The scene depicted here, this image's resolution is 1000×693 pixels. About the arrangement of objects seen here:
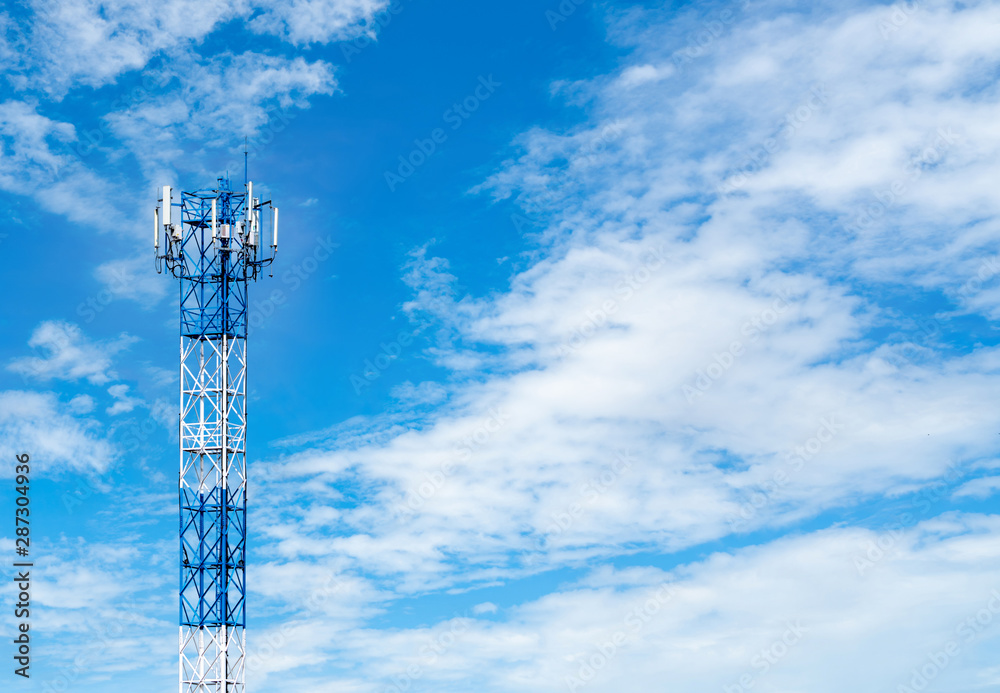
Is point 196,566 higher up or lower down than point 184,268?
lower down

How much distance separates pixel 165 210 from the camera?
88875 mm

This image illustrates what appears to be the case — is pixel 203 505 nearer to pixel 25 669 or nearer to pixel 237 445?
pixel 237 445

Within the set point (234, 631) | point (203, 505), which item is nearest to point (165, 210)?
point (203, 505)

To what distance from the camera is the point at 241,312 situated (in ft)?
294

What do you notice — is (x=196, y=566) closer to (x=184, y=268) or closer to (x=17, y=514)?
(x=17, y=514)

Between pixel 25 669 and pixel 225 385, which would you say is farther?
pixel 225 385

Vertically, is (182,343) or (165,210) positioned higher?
(165,210)

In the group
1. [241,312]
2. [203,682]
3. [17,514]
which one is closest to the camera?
[17,514]

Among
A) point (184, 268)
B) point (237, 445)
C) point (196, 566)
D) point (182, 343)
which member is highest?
point (184, 268)

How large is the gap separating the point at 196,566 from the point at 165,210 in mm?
26068

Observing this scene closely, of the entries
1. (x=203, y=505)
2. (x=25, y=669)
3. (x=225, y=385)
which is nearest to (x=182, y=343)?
(x=225, y=385)

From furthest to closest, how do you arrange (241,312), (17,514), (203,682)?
(241,312) → (203,682) → (17,514)

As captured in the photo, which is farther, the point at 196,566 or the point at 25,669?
the point at 196,566

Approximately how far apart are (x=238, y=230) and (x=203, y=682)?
3285 cm
